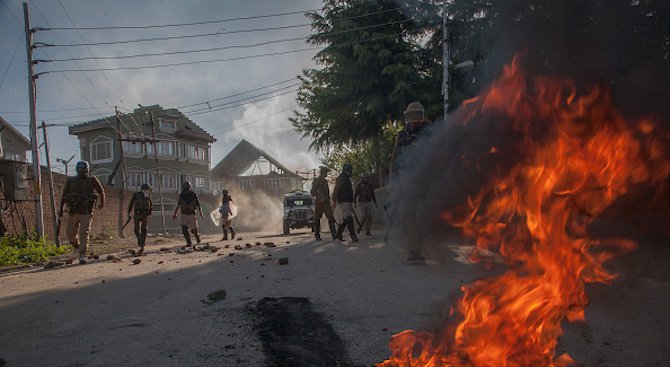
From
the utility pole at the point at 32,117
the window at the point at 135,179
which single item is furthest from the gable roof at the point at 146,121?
the utility pole at the point at 32,117

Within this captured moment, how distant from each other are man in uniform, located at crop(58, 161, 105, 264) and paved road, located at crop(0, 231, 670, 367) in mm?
2533

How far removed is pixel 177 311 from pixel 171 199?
4351 cm

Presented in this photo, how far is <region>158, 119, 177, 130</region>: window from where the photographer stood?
149ft

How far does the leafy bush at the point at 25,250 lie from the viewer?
11117 millimetres

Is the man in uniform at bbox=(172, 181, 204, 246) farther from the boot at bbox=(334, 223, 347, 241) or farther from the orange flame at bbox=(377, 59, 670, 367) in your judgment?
the orange flame at bbox=(377, 59, 670, 367)

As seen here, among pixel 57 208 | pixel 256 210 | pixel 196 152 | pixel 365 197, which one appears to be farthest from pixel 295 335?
pixel 256 210

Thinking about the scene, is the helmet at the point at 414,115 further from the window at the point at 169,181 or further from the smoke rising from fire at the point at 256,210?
the window at the point at 169,181

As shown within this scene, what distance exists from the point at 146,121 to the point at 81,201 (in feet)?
123

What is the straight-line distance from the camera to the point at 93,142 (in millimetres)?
43625

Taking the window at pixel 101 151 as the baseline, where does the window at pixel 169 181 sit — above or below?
below

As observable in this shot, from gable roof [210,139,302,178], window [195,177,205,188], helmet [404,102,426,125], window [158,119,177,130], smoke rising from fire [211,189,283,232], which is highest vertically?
window [158,119,177,130]

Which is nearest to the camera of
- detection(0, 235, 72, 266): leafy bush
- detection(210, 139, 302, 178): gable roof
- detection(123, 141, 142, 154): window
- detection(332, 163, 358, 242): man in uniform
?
detection(0, 235, 72, 266): leafy bush

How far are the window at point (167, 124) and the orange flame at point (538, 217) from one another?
44484mm

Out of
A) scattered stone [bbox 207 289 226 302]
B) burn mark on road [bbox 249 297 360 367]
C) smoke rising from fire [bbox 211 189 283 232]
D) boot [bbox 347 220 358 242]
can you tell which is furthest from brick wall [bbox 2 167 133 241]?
smoke rising from fire [bbox 211 189 283 232]
